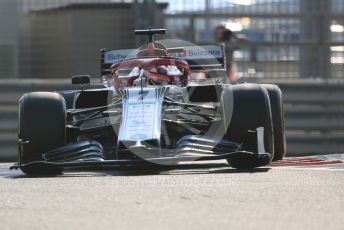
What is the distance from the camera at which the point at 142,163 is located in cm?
855

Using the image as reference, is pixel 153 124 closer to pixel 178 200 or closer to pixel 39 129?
pixel 39 129

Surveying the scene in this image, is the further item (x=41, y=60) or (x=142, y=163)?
(x=41, y=60)

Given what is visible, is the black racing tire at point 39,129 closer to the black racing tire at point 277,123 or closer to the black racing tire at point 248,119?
the black racing tire at point 248,119

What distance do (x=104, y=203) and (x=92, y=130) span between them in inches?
126

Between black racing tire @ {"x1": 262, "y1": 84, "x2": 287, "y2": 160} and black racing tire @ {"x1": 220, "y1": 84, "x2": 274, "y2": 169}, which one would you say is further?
black racing tire @ {"x1": 262, "y1": 84, "x2": 287, "y2": 160}

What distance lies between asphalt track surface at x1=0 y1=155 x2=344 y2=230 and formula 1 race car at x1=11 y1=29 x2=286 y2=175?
0.18 meters

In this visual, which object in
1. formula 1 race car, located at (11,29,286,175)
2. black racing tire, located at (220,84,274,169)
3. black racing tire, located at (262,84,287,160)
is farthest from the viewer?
black racing tire, located at (262,84,287,160)

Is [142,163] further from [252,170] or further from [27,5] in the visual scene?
[27,5]

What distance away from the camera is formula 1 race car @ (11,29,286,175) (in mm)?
8766

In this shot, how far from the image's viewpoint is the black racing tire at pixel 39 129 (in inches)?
357

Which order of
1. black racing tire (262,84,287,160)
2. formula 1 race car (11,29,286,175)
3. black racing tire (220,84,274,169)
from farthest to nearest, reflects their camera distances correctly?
black racing tire (262,84,287,160) < black racing tire (220,84,274,169) < formula 1 race car (11,29,286,175)

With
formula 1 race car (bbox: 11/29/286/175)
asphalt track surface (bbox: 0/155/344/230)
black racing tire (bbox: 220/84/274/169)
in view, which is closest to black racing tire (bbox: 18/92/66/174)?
formula 1 race car (bbox: 11/29/286/175)

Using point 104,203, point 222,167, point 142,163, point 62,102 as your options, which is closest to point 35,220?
point 104,203

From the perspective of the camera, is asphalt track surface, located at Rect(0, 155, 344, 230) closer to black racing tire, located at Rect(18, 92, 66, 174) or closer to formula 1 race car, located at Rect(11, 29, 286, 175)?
formula 1 race car, located at Rect(11, 29, 286, 175)
